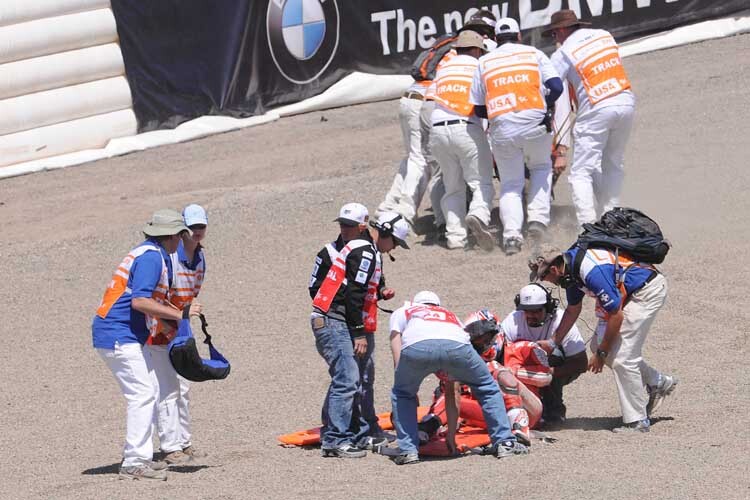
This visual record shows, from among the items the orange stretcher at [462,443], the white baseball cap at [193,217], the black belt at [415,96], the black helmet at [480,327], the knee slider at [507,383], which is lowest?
the orange stretcher at [462,443]

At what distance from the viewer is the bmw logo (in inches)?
693

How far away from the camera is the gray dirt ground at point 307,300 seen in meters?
7.98

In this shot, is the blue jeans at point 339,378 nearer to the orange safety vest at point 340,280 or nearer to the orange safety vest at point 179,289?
the orange safety vest at point 340,280

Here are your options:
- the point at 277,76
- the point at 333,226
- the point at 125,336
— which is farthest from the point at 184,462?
the point at 277,76

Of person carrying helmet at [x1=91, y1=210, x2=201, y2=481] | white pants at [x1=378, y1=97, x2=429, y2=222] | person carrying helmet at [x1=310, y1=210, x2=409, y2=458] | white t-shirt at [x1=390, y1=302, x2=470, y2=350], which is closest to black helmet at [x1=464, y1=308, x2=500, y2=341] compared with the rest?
white t-shirt at [x1=390, y1=302, x2=470, y2=350]

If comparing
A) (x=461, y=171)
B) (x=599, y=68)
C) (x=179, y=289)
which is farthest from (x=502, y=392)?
(x=599, y=68)

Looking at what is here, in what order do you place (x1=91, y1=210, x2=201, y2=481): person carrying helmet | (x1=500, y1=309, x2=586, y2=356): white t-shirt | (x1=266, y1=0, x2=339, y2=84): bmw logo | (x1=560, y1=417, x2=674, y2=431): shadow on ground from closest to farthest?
(x1=91, y1=210, x2=201, y2=481): person carrying helmet → (x1=560, y1=417, x2=674, y2=431): shadow on ground → (x1=500, y1=309, x2=586, y2=356): white t-shirt → (x1=266, y1=0, x2=339, y2=84): bmw logo

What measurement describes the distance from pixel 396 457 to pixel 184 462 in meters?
1.39

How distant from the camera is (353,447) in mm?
8633

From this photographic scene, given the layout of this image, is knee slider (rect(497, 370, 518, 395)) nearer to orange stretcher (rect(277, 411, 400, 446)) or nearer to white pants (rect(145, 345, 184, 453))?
orange stretcher (rect(277, 411, 400, 446))

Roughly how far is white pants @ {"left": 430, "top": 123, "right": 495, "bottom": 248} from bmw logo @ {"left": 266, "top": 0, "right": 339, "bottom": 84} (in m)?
5.35

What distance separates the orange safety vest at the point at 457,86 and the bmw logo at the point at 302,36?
5216mm

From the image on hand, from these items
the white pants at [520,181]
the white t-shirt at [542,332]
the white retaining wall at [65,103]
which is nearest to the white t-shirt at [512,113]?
the white pants at [520,181]

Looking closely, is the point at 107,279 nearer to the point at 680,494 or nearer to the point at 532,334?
the point at 532,334
